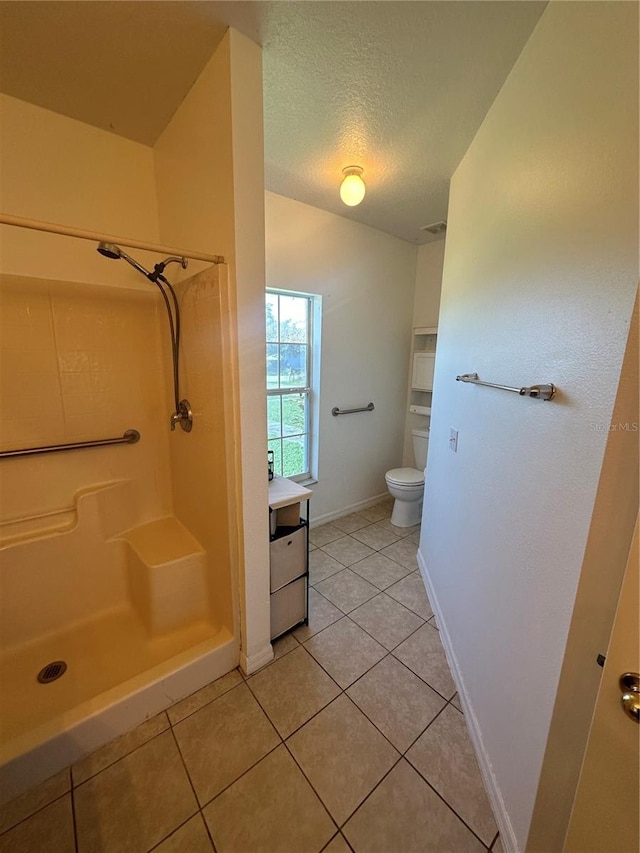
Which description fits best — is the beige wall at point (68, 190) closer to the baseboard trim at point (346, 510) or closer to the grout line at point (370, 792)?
the baseboard trim at point (346, 510)

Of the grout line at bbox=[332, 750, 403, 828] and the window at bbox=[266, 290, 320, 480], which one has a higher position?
the window at bbox=[266, 290, 320, 480]

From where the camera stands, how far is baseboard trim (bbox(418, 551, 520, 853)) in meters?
0.98

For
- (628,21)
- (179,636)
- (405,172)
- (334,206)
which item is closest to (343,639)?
(179,636)

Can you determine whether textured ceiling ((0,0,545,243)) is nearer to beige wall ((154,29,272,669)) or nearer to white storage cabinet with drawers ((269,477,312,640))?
beige wall ((154,29,272,669))

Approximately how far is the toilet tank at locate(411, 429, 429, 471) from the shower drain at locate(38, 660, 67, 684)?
2779 mm

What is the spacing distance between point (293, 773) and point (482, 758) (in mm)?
671

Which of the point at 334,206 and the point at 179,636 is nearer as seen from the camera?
the point at 179,636

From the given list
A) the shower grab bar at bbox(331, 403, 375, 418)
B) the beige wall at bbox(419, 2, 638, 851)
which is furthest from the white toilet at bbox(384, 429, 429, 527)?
the beige wall at bbox(419, 2, 638, 851)

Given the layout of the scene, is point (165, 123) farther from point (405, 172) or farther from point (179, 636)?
point (179, 636)

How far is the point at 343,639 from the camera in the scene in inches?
67.3

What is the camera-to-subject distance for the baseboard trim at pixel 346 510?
112 inches

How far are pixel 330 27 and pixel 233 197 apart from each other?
0.61 m

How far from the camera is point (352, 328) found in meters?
2.72

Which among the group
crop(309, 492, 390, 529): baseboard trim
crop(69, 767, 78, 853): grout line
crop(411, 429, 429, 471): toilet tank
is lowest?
crop(69, 767, 78, 853): grout line
